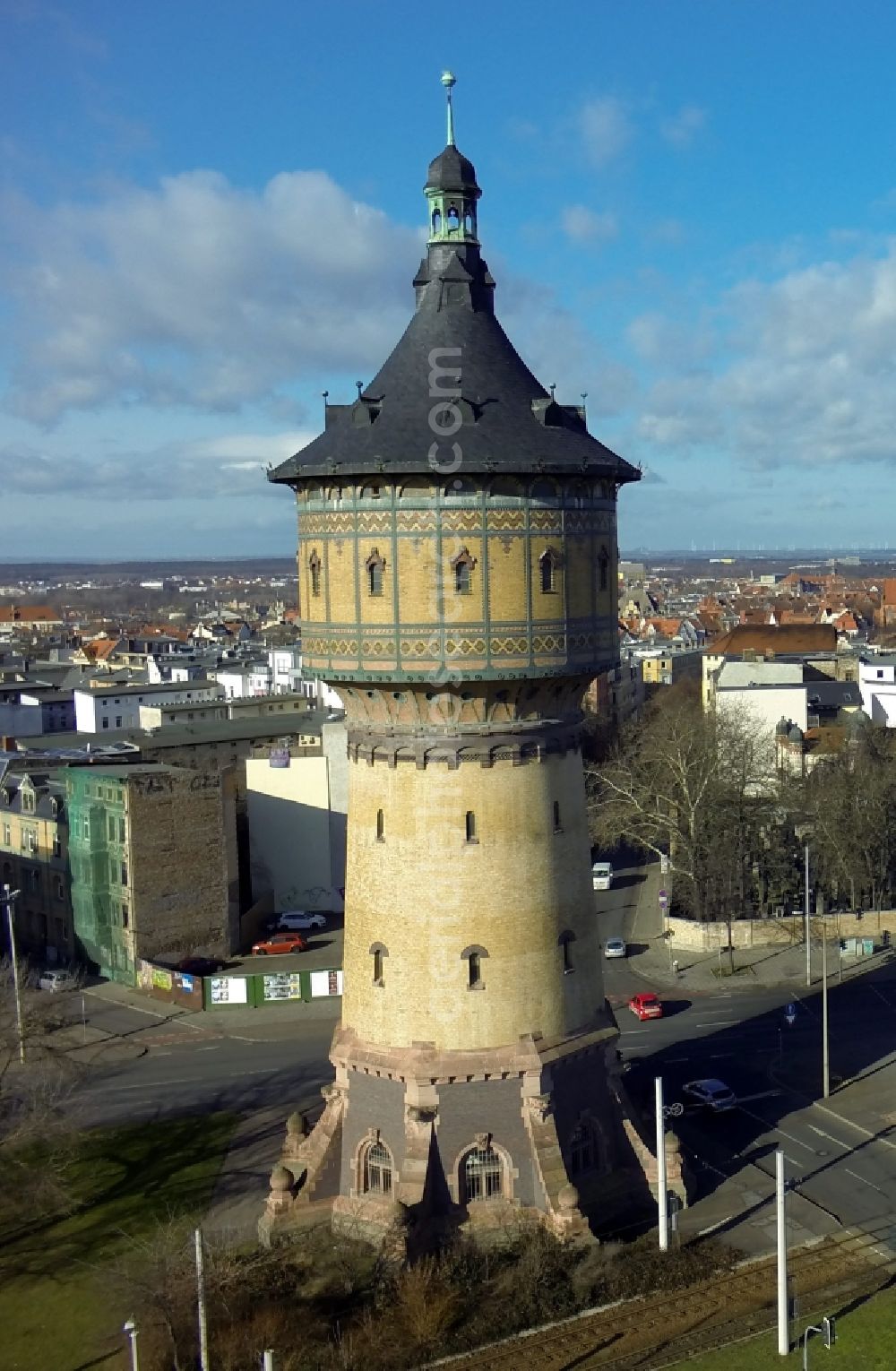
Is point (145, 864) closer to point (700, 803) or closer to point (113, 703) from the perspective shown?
point (700, 803)

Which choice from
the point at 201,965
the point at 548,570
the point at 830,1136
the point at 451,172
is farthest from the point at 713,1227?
the point at 201,965

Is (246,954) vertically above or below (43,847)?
below

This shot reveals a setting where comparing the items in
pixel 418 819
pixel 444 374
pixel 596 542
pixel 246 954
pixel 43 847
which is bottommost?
pixel 246 954

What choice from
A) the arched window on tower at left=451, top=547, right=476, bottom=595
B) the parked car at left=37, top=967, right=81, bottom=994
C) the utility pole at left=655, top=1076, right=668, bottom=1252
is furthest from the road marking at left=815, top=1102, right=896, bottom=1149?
the parked car at left=37, top=967, right=81, bottom=994

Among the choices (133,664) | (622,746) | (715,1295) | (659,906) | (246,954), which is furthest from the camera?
(133,664)

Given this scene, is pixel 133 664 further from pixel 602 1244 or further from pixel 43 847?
pixel 602 1244

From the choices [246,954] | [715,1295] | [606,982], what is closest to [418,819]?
[715,1295]
